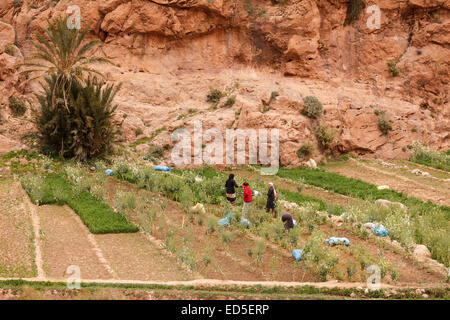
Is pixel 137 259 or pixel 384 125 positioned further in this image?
pixel 384 125

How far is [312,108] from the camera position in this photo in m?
21.2

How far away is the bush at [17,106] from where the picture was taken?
19.0 meters

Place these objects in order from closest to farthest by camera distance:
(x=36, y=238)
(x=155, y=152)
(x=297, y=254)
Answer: (x=297, y=254), (x=36, y=238), (x=155, y=152)

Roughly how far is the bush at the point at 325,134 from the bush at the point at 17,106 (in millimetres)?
13196

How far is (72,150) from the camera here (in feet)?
55.0

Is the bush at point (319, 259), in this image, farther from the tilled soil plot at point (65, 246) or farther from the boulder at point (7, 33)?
the boulder at point (7, 33)

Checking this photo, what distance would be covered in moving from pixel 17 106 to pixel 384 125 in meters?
A: 17.2

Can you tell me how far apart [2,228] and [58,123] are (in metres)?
7.03

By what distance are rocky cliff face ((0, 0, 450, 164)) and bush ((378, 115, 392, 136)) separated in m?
0.25

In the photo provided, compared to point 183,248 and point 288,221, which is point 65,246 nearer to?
point 183,248

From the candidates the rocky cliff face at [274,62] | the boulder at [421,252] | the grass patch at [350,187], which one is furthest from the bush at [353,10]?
the boulder at [421,252]

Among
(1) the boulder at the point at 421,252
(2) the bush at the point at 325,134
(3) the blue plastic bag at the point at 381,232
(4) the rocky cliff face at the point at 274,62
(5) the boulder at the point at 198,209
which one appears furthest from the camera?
(2) the bush at the point at 325,134

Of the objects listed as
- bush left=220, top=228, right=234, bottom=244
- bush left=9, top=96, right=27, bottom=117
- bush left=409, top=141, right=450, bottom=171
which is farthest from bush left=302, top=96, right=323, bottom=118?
bush left=220, top=228, right=234, bottom=244

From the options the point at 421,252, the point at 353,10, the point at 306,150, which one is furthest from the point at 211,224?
the point at 353,10
